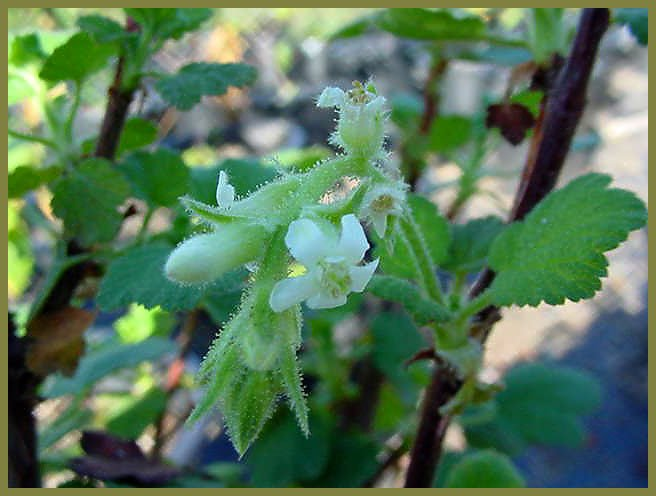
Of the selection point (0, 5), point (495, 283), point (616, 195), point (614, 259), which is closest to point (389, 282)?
point (495, 283)

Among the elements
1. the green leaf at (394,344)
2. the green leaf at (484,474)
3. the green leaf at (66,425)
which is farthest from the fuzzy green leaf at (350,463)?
the green leaf at (66,425)

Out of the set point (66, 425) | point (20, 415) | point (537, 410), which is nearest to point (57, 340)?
point (20, 415)

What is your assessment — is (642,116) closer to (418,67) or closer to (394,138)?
(418,67)

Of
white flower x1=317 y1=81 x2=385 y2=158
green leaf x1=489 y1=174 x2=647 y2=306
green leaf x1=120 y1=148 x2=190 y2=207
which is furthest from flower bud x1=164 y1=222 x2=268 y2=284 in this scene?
green leaf x1=120 y1=148 x2=190 y2=207

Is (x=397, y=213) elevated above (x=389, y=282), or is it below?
above

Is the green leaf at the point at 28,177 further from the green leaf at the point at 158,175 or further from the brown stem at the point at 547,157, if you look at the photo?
the brown stem at the point at 547,157

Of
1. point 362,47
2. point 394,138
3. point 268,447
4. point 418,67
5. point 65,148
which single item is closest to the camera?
point 65,148

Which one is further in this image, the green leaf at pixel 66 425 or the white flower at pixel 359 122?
the green leaf at pixel 66 425
